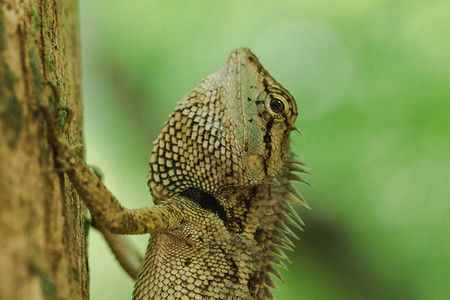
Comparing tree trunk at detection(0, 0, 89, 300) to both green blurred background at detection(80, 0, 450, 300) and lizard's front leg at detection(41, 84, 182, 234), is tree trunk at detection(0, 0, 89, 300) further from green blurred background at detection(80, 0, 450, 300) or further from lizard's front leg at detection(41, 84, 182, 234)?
green blurred background at detection(80, 0, 450, 300)

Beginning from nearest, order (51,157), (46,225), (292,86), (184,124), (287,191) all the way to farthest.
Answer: (46,225) < (51,157) < (184,124) < (287,191) < (292,86)

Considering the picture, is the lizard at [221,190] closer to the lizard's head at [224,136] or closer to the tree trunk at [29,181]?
the lizard's head at [224,136]

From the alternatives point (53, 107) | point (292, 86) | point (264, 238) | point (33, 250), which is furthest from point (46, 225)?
point (292, 86)

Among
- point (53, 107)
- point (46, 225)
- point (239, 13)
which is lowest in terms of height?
point (46, 225)

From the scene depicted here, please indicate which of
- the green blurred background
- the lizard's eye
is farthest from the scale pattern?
the green blurred background

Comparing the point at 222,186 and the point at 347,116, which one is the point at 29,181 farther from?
the point at 347,116

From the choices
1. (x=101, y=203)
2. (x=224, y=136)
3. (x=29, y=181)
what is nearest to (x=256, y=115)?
(x=224, y=136)

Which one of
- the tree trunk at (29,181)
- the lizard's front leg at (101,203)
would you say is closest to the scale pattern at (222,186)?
the lizard's front leg at (101,203)

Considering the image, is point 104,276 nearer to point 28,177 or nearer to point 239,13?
point 239,13
